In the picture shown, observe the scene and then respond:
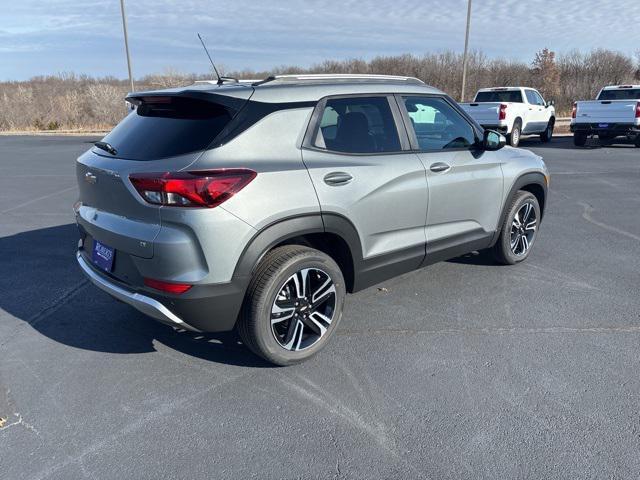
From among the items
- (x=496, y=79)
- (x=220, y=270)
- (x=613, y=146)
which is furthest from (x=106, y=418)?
(x=496, y=79)

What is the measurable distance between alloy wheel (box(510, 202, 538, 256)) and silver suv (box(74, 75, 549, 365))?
4.21ft

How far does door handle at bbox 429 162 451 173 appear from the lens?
13.5ft

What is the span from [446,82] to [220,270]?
39573 mm

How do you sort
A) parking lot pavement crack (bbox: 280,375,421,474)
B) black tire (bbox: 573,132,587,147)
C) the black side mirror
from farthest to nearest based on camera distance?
1. black tire (bbox: 573,132,587,147)
2. the black side mirror
3. parking lot pavement crack (bbox: 280,375,421,474)

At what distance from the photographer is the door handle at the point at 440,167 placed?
4109 millimetres

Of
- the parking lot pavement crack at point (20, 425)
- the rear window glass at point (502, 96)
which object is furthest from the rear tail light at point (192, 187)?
the rear window glass at point (502, 96)

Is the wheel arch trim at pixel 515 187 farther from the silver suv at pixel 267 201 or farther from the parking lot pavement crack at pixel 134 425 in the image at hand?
the parking lot pavement crack at pixel 134 425

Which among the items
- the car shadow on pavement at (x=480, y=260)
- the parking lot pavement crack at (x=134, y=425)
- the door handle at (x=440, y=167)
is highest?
the door handle at (x=440, y=167)

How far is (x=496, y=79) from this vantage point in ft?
126

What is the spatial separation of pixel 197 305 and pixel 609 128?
16776 mm

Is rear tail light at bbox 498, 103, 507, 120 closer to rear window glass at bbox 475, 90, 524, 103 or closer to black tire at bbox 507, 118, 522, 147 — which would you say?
black tire at bbox 507, 118, 522, 147

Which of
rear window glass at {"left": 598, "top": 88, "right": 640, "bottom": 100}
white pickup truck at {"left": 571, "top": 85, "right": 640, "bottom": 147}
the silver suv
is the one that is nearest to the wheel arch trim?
the silver suv

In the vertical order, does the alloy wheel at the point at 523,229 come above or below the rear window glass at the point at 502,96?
below

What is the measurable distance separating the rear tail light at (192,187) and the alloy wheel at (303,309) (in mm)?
708
